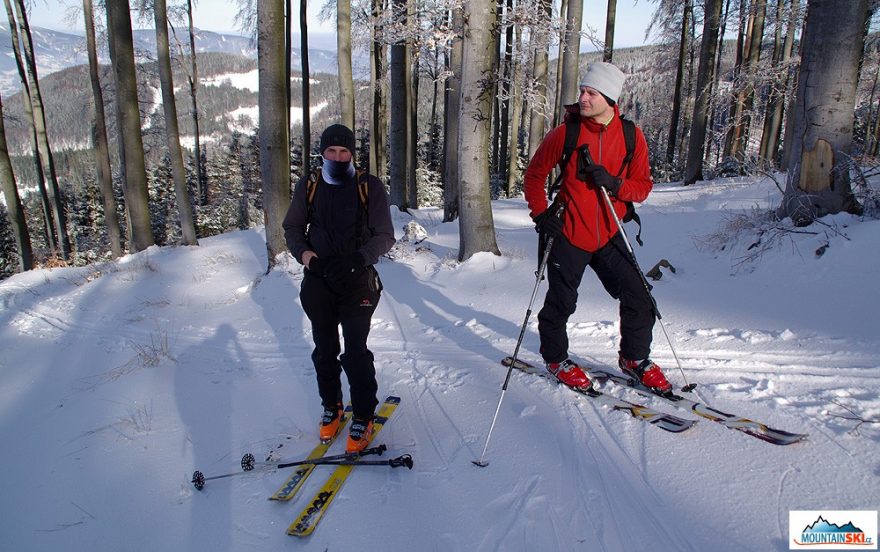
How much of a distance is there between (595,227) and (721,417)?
155cm

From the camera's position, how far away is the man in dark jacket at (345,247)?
3291 millimetres

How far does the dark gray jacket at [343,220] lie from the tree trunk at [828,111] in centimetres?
517

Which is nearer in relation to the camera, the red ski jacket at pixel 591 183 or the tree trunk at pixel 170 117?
the red ski jacket at pixel 591 183

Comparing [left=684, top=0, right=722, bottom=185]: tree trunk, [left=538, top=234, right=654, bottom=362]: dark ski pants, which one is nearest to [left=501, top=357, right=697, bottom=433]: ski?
[left=538, top=234, right=654, bottom=362]: dark ski pants

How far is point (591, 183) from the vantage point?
3.62 metres

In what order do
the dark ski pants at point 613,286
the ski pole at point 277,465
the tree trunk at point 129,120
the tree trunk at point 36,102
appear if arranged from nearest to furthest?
the ski pole at point 277,465 < the dark ski pants at point 613,286 < the tree trunk at point 129,120 < the tree trunk at point 36,102

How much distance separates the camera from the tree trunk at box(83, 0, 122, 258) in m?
15.6

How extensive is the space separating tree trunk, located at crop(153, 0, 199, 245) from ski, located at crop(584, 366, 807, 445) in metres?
12.5

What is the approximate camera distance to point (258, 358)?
536 cm

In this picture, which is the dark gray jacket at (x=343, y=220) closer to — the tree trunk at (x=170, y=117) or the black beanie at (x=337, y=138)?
the black beanie at (x=337, y=138)

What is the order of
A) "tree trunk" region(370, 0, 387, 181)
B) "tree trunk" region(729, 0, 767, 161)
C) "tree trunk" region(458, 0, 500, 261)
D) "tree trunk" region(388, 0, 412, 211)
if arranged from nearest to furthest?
"tree trunk" region(458, 0, 500, 261)
"tree trunk" region(729, 0, 767, 161)
"tree trunk" region(388, 0, 412, 211)
"tree trunk" region(370, 0, 387, 181)

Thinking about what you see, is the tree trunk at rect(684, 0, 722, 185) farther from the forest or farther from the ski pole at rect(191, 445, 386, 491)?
the ski pole at rect(191, 445, 386, 491)


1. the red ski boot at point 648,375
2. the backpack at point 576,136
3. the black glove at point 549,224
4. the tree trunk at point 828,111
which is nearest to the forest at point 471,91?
the tree trunk at point 828,111

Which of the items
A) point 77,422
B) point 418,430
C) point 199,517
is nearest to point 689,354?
point 418,430
